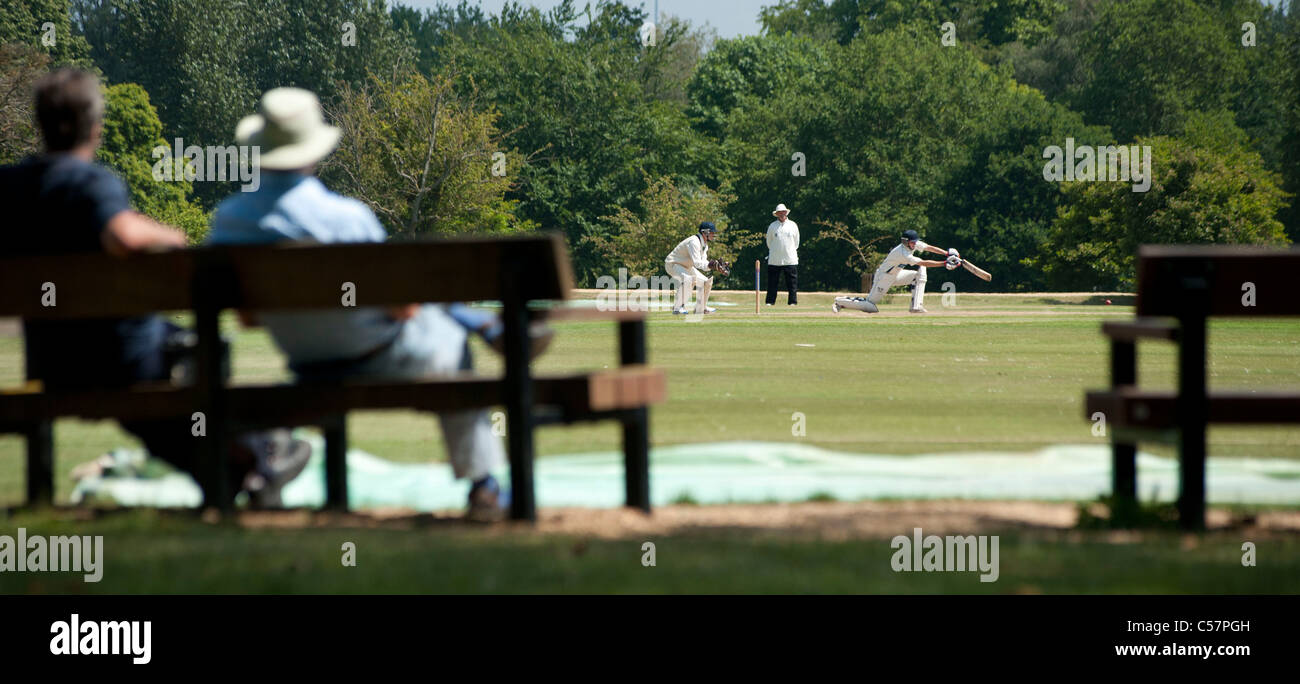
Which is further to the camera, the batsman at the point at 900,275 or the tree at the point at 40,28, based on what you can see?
the tree at the point at 40,28

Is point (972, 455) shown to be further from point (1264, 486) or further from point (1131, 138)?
point (1131, 138)

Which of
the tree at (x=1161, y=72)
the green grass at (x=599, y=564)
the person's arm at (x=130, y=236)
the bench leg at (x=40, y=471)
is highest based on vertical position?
the tree at (x=1161, y=72)

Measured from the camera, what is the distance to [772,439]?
27.6ft

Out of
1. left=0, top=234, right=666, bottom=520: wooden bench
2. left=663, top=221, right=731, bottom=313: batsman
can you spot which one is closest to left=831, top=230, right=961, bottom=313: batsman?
left=663, top=221, right=731, bottom=313: batsman

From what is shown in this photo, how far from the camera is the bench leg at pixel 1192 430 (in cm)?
522

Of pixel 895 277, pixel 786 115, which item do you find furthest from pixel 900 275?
pixel 786 115

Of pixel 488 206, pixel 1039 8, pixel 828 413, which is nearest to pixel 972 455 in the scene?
pixel 828 413

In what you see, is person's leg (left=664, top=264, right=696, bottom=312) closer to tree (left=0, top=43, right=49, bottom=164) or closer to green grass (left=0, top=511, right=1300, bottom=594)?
green grass (left=0, top=511, right=1300, bottom=594)

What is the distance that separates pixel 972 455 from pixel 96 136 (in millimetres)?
4680

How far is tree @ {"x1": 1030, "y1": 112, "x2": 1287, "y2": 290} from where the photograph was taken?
40.5m

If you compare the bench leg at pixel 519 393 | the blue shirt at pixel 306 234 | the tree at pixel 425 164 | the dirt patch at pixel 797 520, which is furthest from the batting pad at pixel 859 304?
the bench leg at pixel 519 393

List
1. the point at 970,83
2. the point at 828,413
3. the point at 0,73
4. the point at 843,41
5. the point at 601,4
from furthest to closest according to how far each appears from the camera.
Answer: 1. the point at 843,41
2. the point at 601,4
3. the point at 970,83
4. the point at 0,73
5. the point at 828,413

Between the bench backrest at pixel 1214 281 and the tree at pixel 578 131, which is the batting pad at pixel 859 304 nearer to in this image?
the bench backrest at pixel 1214 281
